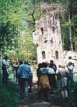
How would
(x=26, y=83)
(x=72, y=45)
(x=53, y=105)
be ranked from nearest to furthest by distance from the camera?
(x=53, y=105)
(x=26, y=83)
(x=72, y=45)

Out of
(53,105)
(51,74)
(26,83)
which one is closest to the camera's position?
(53,105)

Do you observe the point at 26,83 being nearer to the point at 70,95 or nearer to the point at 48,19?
the point at 70,95

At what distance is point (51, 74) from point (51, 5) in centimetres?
3354

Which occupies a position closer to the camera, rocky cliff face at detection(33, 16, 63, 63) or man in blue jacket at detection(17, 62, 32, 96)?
man in blue jacket at detection(17, 62, 32, 96)

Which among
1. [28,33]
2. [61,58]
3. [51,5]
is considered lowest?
[61,58]

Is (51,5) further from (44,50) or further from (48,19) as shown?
(44,50)

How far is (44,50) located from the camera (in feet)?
178

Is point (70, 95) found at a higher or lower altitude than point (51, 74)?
lower

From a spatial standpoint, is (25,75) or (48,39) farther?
(48,39)

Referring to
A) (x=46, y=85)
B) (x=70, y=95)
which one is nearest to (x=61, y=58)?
(x=70, y=95)

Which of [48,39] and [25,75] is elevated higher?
[25,75]

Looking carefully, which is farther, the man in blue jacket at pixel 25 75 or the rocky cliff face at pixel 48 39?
the rocky cliff face at pixel 48 39

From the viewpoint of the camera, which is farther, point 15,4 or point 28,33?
point 28,33

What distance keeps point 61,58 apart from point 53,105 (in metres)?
37.2
